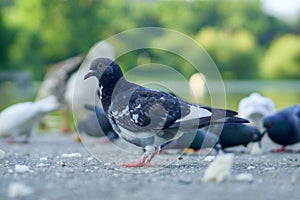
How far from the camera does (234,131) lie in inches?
231

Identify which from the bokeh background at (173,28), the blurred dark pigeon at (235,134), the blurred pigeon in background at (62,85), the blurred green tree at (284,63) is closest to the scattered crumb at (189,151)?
the blurred dark pigeon at (235,134)

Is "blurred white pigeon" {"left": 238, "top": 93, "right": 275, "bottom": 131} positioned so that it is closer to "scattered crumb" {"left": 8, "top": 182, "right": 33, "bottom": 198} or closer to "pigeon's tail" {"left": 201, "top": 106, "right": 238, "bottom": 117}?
"pigeon's tail" {"left": 201, "top": 106, "right": 238, "bottom": 117}

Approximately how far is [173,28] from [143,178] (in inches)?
1354

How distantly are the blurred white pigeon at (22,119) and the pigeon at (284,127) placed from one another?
2690 millimetres

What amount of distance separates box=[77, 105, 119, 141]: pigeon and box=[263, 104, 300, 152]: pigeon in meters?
1.78

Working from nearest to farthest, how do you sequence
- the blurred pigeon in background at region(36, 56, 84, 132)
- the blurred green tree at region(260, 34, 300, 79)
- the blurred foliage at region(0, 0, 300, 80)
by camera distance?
the blurred pigeon in background at region(36, 56, 84, 132)
the blurred foliage at region(0, 0, 300, 80)
the blurred green tree at region(260, 34, 300, 79)

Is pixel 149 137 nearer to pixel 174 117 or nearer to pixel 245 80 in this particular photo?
pixel 174 117

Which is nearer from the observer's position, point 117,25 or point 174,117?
point 174,117

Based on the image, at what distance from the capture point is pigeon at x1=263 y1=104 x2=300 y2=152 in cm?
615

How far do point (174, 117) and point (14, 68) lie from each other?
87.4 feet

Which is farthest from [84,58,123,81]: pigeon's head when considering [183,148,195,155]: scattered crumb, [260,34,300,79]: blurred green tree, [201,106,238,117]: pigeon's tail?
[260,34,300,79]: blurred green tree

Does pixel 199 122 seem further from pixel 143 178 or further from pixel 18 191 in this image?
pixel 18 191

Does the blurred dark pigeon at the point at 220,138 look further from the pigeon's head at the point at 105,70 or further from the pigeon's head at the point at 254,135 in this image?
the pigeon's head at the point at 105,70

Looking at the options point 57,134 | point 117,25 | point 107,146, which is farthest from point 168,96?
point 117,25
